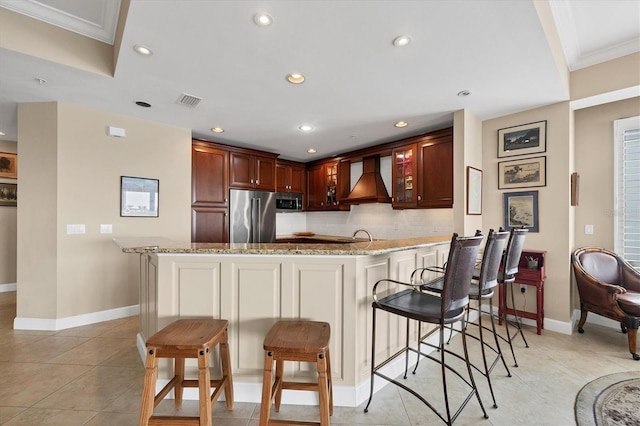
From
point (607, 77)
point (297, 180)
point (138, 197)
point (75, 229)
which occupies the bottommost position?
point (75, 229)

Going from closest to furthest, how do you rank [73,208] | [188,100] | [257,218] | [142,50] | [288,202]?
[142,50] → [188,100] → [73,208] → [257,218] → [288,202]

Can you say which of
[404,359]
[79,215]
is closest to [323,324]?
[404,359]

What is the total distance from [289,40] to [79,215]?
3.20 m

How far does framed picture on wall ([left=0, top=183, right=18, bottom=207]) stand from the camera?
4.71 m

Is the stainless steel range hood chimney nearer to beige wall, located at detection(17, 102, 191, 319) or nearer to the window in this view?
the window

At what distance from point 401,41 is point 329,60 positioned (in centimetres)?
56

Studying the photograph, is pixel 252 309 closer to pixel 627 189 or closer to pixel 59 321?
pixel 59 321

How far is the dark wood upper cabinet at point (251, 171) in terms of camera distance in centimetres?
460

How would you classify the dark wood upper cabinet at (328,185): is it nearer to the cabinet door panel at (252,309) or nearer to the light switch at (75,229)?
the cabinet door panel at (252,309)

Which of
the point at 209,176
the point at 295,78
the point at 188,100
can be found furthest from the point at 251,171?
the point at 295,78

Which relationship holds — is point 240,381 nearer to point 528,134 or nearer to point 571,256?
point 571,256

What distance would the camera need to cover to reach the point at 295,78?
250 cm

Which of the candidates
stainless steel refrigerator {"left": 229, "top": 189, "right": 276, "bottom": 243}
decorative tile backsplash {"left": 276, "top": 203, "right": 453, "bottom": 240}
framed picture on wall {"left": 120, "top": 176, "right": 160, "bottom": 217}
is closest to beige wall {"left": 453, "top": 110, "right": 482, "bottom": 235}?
decorative tile backsplash {"left": 276, "top": 203, "right": 453, "bottom": 240}

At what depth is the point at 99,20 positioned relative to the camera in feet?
7.64
